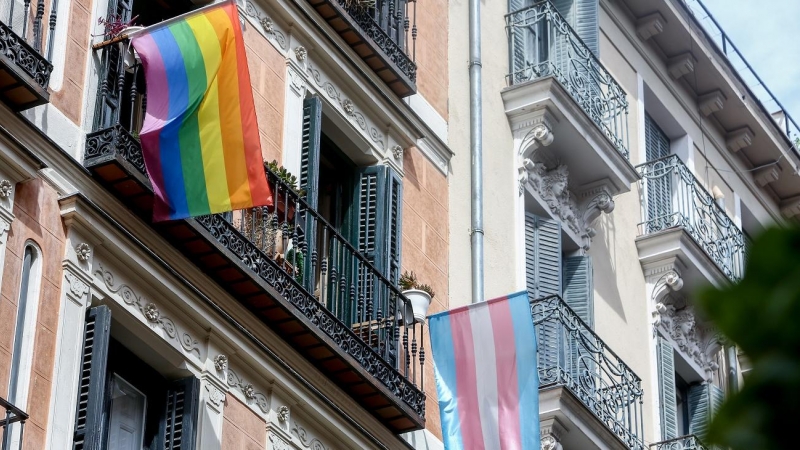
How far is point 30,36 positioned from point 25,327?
1.82 metres

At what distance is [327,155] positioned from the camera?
505 inches

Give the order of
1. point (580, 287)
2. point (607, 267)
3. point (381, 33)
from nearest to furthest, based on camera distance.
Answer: point (381, 33)
point (580, 287)
point (607, 267)

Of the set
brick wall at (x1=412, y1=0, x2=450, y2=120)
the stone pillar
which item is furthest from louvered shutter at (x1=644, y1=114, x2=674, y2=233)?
the stone pillar

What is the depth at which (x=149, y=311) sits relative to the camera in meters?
9.33

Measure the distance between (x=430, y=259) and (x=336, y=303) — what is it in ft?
6.48

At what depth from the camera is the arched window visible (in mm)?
7934

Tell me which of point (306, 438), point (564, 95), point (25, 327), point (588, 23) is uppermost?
point (588, 23)

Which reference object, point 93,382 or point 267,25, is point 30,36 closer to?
point 93,382

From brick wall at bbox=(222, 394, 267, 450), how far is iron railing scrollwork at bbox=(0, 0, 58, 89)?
254cm

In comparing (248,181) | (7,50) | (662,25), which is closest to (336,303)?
(248,181)

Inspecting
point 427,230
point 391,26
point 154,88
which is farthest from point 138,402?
point 391,26

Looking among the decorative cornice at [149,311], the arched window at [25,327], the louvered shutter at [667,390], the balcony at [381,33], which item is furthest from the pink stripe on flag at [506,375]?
the louvered shutter at [667,390]

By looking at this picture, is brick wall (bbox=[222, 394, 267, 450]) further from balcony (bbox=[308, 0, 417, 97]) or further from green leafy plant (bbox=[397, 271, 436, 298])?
balcony (bbox=[308, 0, 417, 97])

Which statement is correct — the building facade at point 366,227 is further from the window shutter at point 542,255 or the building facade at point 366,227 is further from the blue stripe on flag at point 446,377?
the blue stripe on flag at point 446,377
